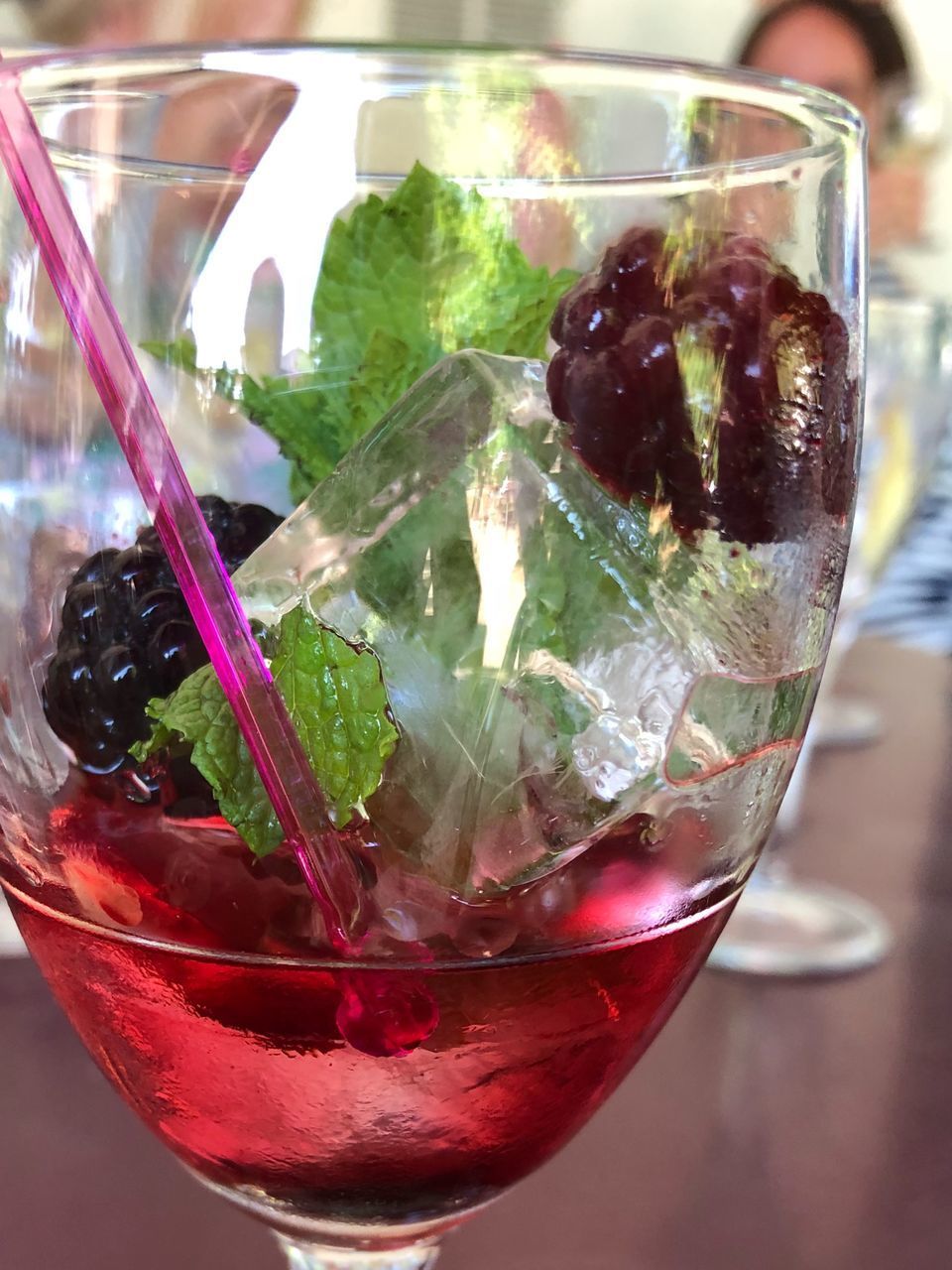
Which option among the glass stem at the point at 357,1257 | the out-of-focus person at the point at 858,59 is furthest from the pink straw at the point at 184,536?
the out-of-focus person at the point at 858,59

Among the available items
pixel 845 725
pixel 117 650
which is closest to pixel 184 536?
pixel 117 650

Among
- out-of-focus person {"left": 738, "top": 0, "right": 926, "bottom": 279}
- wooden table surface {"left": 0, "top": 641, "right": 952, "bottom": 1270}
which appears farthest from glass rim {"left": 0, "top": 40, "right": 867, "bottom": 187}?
out-of-focus person {"left": 738, "top": 0, "right": 926, "bottom": 279}

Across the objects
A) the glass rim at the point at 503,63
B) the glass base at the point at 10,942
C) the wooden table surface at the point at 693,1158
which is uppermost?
the glass rim at the point at 503,63

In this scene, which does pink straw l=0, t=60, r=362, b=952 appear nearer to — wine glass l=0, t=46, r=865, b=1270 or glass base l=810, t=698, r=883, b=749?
wine glass l=0, t=46, r=865, b=1270

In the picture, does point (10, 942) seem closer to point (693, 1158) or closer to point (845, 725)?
point (693, 1158)

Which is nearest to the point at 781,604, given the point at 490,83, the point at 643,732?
the point at 643,732

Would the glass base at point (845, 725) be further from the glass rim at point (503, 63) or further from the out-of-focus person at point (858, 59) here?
the out-of-focus person at point (858, 59)

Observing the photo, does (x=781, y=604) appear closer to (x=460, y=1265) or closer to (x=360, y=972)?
(x=360, y=972)
